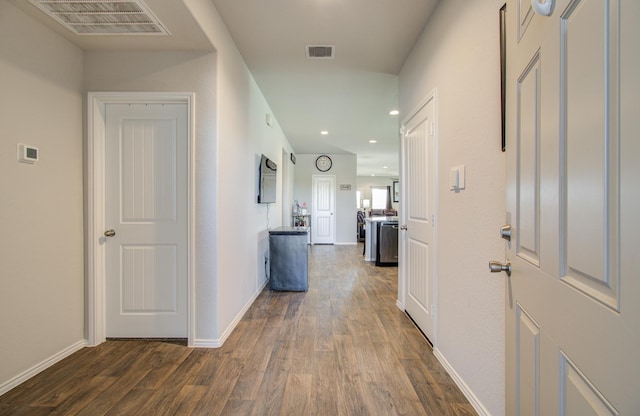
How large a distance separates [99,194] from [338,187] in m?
6.26

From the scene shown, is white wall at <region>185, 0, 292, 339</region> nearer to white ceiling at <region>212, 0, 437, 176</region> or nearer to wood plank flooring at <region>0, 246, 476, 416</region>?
white ceiling at <region>212, 0, 437, 176</region>

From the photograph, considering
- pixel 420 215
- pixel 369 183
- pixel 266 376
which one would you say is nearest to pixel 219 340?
pixel 266 376

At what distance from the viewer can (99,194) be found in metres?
2.28

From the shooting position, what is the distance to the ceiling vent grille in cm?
169

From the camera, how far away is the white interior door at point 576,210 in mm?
426

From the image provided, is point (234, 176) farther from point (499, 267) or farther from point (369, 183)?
point (369, 183)

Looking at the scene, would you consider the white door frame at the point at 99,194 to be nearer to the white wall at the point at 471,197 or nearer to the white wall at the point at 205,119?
the white wall at the point at 205,119

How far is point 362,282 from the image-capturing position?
4.20 metres

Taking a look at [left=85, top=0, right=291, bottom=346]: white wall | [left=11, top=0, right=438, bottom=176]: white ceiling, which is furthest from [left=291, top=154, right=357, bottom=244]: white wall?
[left=85, top=0, right=291, bottom=346]: white wall

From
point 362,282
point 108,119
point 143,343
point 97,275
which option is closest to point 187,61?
point 108,119

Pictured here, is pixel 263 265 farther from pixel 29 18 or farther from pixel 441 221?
pixel 29 18

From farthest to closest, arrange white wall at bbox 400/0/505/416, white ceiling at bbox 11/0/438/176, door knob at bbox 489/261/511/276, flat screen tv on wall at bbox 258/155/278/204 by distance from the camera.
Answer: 1. flat screen tv on wall at bbox 258/155/278/204
2. white ceiling at bbox 11/0/438/176
3. white wall at bbox 400/0/505/416
4. door knob at bbox 489/261/511/276

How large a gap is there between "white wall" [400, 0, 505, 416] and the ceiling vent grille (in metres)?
1.89

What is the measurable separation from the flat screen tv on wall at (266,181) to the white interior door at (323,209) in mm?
3871
